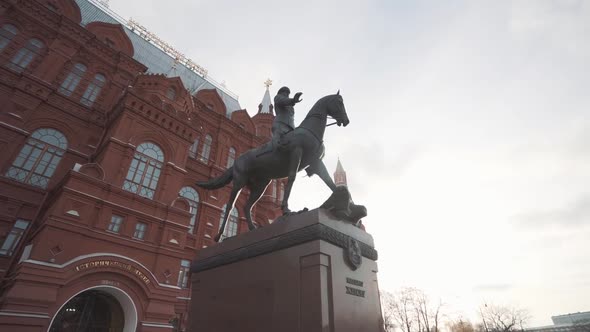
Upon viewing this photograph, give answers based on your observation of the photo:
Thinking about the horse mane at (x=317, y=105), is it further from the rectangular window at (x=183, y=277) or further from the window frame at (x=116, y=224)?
the rectangular window at (x=183, y=277)

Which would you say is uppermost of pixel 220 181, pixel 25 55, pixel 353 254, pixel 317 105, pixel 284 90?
pixel 25 55

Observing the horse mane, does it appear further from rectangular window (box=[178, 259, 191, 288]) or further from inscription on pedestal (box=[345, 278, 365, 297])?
rectangular window (box=[178, 259, 191, 288])

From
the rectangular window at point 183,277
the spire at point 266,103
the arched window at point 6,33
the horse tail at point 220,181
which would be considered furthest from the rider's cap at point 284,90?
the spire at point 266,103

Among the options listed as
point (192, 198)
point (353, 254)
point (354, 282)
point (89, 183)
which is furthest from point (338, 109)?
point (192, 198)

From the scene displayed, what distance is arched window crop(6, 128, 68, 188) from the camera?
1540 centimetres

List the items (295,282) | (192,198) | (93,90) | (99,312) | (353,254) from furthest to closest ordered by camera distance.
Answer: (192,198) < (93,90) < (99,312) < (353,254) < (295,282)

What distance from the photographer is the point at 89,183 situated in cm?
1416

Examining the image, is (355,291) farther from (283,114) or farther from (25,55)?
(25,55)

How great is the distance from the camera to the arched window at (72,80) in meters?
18.7

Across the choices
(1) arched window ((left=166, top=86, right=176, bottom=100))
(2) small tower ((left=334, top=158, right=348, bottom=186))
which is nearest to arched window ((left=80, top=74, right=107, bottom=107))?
(1) arched window ((left=166, top=86, right=176, bottom=100))

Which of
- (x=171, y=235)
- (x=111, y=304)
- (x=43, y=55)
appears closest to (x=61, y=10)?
(x=43, y=55)

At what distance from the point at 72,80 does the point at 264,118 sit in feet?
57.4

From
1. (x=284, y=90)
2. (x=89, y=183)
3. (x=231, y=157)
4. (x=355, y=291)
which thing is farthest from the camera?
(x=231, y=157)

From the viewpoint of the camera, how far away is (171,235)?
16.3m
